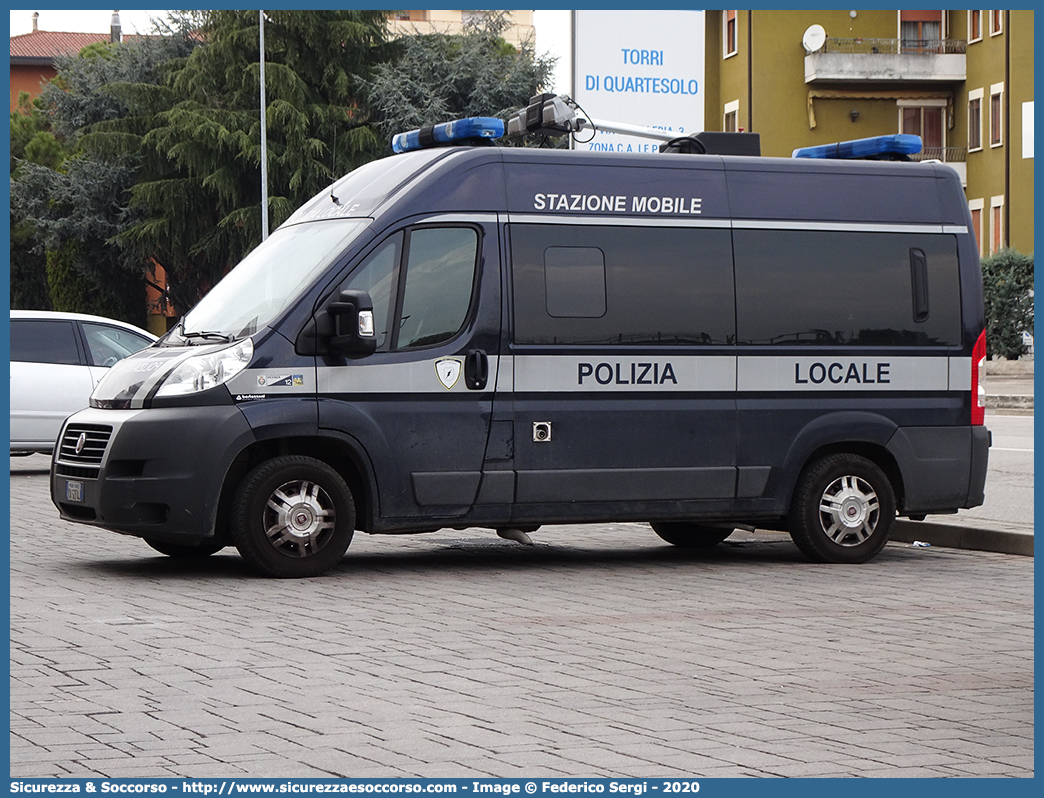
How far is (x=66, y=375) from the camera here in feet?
61.4

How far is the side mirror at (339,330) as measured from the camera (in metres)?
9.84

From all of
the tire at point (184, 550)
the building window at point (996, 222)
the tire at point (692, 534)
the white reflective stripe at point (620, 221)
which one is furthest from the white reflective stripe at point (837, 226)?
the building window at point (996, 222)

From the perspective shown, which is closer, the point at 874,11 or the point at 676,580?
the point at 676,580

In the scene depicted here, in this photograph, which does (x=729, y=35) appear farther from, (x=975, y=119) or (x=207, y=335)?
(x=207, y=335)

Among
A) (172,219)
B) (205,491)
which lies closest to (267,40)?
(172,219)

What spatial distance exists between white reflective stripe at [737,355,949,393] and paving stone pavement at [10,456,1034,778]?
1.19 meters

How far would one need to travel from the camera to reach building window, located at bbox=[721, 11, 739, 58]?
176 ft

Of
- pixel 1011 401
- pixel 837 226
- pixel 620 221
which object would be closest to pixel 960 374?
pixel 837 226

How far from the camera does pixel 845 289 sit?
11164mm

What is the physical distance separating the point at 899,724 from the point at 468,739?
1548 mm

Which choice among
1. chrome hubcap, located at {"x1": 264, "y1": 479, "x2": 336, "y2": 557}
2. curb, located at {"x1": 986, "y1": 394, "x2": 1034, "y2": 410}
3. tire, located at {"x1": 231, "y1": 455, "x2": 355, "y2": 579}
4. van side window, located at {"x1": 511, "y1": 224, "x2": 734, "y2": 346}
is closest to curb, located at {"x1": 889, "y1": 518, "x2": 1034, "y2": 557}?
van side window, located at {"x1": 511, "y1": 224, "x2": 734, "y2": 346}

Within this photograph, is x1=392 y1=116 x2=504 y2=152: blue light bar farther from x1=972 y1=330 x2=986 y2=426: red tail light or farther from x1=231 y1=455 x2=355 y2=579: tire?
x1=972 y1=330 x2=986 y2=426: red tail light

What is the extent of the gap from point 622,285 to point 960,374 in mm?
2536
